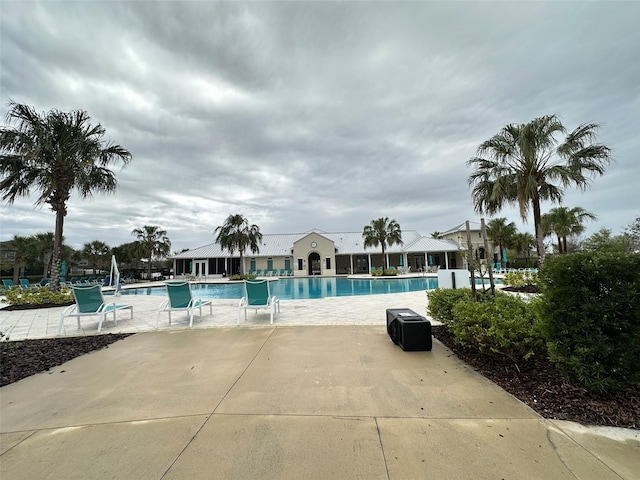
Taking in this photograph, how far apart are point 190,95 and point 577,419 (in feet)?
38.9

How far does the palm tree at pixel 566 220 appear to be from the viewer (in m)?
22.6

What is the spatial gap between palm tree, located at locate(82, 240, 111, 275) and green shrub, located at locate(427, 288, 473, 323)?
40640 millimetres

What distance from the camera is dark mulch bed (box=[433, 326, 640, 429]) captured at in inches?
88.9

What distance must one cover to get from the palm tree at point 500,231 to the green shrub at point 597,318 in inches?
1233

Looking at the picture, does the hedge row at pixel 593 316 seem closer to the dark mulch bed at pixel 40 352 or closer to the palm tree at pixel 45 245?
the dark mulch bed at pixel 40 352

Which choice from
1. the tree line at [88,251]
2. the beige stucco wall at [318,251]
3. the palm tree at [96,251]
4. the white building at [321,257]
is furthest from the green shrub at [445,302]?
the palm tree at [96,251]

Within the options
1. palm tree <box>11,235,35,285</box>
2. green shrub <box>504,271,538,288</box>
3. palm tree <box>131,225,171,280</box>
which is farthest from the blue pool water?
palm tree <box>11,235,35,285</box>

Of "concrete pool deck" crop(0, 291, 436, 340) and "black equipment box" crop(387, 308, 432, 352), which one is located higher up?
"black equipment box" crop(387, 308, 432, 352)

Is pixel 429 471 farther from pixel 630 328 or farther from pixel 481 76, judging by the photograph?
pixel 481 76

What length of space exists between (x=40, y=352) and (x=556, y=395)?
23.6 ft

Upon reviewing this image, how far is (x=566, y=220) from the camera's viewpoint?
2283 cm

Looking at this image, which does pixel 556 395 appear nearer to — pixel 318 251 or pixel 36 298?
pixel 36 298

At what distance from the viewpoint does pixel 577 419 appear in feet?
7.38

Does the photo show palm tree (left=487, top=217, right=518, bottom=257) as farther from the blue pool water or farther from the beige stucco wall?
the beige stucco wall
